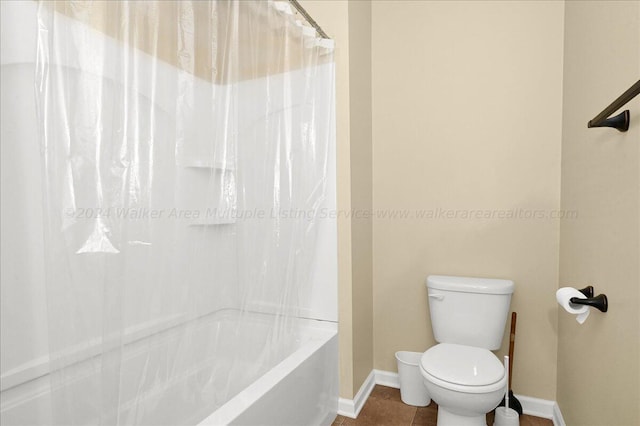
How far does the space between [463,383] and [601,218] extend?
850mm

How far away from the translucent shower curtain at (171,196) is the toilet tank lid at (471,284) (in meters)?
0.73

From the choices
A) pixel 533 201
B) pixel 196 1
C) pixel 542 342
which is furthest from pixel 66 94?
pixel 542 342

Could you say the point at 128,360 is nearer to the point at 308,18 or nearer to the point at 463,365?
the point at 463,365

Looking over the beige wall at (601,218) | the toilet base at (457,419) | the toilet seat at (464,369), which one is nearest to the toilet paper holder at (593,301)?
the beige wall at (601,218)

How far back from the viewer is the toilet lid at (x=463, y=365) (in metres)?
1.58

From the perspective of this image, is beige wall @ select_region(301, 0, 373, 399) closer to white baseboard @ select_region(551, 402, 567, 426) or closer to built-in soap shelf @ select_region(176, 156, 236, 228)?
built-in soap shelf @ select_region(176, 156, 236, 228)

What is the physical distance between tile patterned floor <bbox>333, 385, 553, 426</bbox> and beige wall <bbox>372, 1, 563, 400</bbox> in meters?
0.18

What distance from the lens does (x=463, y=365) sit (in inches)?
66.1

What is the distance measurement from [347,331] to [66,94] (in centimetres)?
167

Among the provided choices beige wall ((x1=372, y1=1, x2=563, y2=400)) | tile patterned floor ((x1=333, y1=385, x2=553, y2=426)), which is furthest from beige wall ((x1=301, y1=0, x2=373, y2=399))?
beige wall ((x1=372, y1=1, x2=563, y2=400))

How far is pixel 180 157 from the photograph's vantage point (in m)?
1.22

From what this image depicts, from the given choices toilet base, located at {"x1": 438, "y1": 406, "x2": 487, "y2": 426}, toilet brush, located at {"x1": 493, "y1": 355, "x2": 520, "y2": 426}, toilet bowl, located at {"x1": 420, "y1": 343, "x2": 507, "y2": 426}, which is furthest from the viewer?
toilet brush, located at {"x1": 493, "y1": 355, "x2": 520, "y2": 426}

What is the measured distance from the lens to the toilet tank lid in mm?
1936

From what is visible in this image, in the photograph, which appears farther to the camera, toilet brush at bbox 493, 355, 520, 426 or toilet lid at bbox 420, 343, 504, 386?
toilet brush at bbox 493, 355, 520, 426
